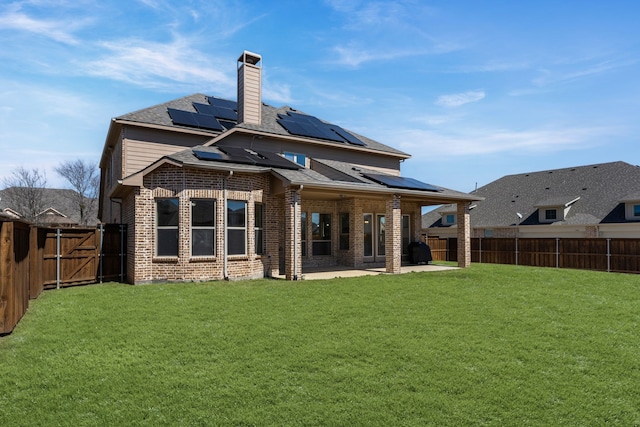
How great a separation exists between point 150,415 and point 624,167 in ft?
118

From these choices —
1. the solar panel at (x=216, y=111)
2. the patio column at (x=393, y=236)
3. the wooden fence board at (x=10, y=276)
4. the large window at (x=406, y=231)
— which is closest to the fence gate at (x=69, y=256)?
the wooden fence board at (x=10, y=276)

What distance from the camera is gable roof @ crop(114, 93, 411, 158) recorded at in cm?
1691

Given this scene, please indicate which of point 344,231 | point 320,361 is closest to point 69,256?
point 344,231

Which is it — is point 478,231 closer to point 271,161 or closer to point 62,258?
point 271,161

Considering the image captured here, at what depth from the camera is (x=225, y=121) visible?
65.0 ft

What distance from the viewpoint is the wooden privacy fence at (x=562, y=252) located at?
18.8 meters

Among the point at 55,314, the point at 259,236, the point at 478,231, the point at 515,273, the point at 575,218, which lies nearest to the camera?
the point at 55,314

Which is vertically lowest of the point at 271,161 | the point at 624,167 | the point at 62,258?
the point at 62,258

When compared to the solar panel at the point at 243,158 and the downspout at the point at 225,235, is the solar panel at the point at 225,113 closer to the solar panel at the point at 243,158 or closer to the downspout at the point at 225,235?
the solar panel at the point at 243,158

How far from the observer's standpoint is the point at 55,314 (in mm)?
8602

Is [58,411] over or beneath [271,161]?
beneath

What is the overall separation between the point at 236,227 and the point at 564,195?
2757cm

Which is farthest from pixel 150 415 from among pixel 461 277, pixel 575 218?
pixel 575 218

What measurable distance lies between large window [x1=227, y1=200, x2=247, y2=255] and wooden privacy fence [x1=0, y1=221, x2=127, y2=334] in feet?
13.8
